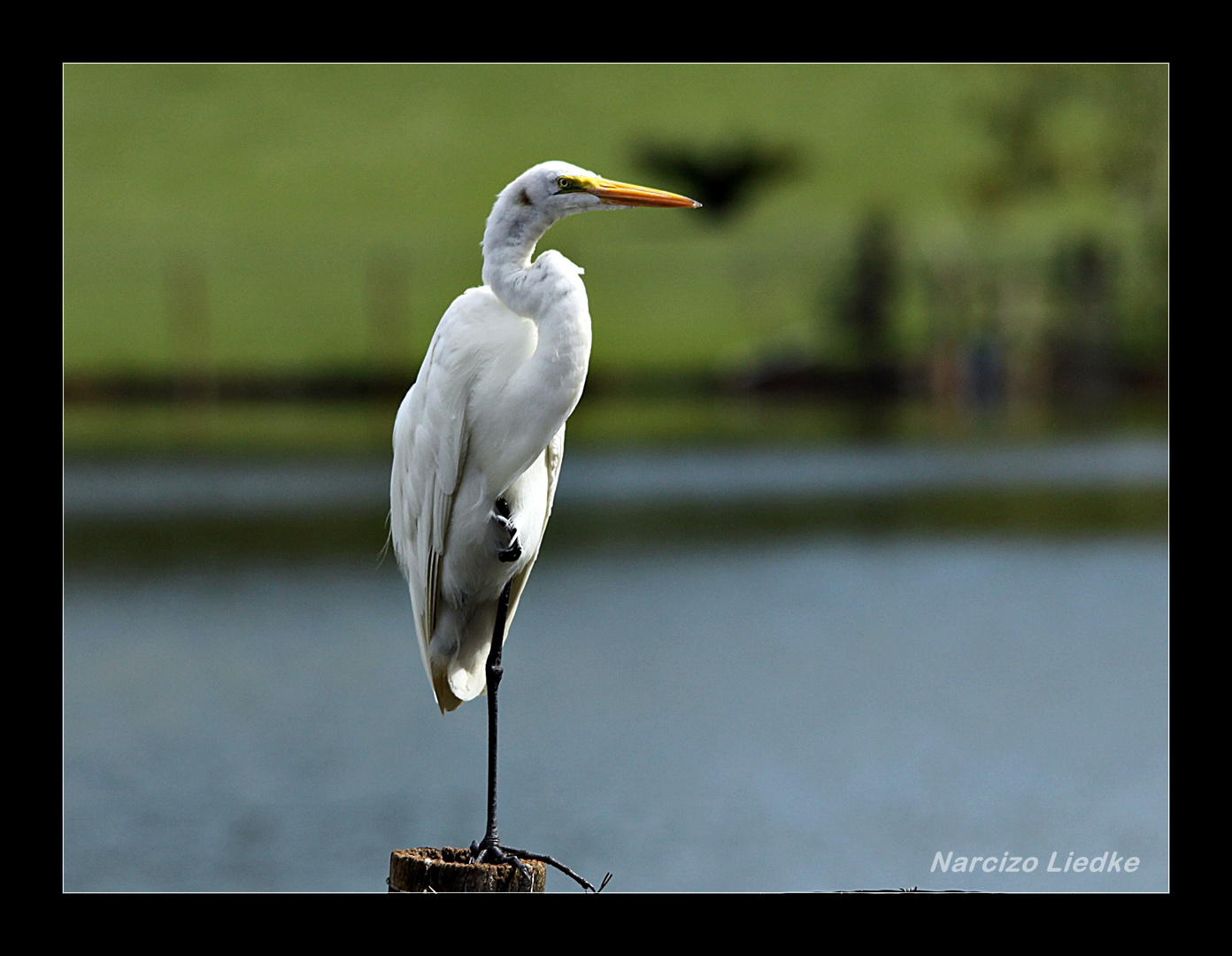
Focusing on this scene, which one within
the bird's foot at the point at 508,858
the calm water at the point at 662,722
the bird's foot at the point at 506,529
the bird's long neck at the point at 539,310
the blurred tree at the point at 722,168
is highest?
the blurred tree at the point at 722,168

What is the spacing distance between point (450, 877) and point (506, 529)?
0.71 metres

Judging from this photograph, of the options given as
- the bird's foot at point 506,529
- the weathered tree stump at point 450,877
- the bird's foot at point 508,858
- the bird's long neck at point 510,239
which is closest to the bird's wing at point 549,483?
the bird's foot at point 506,529

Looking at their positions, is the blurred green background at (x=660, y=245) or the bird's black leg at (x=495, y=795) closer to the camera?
the bird's black leg at (x=495, y=795)

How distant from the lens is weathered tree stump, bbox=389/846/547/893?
2381mm

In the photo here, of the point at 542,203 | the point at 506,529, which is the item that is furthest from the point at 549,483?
the point at 542,203

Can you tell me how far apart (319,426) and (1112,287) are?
579 inches

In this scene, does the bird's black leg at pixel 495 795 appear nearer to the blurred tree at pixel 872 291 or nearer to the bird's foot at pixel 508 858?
the bird's foot at pixel 508 858

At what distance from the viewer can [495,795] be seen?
2.74 m

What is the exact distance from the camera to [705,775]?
7.63m

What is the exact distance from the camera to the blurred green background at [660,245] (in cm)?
2325

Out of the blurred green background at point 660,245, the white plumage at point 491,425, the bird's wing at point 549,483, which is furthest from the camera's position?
the blurred green background at point 660,245

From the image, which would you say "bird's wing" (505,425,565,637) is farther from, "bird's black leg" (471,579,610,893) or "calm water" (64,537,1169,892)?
"calm water" (64,537,1169,892)

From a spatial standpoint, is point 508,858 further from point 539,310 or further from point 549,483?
point 539,310

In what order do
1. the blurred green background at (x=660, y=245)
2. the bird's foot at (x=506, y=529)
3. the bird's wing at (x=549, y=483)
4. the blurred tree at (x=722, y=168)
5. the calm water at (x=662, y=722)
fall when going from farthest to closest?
the blurred tree at (x=722, y=168) < the blurred green background at (x=660, y=245) < the calm water at (x=662, y=722) < the bird's wing at (x=549, y=483) < the bird's foot at (x=506, y=529)
